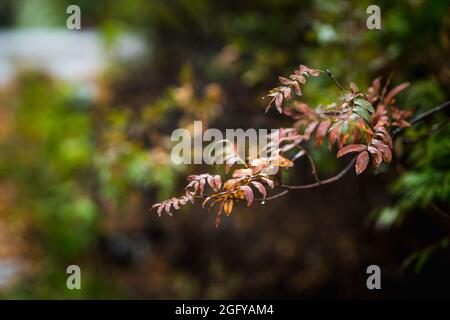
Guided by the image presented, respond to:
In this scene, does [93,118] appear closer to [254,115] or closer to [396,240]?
[254,115]

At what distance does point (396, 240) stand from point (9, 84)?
16.6 ft

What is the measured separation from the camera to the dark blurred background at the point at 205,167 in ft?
9.15

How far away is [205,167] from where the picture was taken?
12.8ft

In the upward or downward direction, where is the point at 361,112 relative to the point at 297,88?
downward

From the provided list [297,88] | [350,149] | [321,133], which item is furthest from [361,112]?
[321,133]

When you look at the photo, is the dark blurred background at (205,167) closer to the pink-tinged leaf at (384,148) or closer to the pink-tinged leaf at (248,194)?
the pink-tinged leaf at (384,148)

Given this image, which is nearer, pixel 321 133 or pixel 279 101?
pixel 279 101

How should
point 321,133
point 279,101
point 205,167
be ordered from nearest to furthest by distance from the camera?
point 279,101 → point 321,133 → point 205,167

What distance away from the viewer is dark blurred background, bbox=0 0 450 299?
2.79 m

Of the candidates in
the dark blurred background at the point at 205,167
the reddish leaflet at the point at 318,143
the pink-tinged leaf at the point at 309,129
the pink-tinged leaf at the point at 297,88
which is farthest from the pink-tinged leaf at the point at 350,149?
the dark blurred background at the point at 205,167

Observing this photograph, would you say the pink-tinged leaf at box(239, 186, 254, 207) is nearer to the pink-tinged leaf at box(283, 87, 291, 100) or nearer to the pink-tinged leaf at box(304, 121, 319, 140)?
the pink-tinged leaf at box(283, 87, 291, 100)

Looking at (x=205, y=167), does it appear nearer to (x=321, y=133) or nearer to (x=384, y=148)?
(x=321, y=133)
